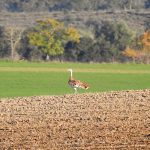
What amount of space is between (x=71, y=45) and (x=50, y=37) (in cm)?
432

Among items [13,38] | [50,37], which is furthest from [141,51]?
[13,38]

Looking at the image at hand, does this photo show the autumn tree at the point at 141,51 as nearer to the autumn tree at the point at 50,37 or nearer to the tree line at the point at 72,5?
the autumn tree at the point at 50,37

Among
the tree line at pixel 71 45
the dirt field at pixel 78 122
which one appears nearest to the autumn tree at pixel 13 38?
the tree line at pixel 71 45

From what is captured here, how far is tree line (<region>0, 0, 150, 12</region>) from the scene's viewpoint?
14050 centimetres

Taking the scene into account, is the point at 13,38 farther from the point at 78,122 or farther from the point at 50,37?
the point at 78,122

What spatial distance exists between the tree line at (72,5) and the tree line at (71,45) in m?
49.8

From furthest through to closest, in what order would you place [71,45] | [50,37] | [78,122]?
[50,37]
[71,45]
[78,122]

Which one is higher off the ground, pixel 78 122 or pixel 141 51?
pixel 78 122

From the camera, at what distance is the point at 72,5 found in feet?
473

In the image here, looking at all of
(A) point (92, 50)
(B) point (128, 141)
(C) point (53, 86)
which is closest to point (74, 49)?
(A) point (92, 50)

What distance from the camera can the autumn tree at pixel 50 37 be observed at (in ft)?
270

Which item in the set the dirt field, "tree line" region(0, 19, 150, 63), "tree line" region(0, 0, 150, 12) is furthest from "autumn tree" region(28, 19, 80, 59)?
the dirt field

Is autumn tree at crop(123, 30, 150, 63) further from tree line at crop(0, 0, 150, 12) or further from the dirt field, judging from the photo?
the dirt field

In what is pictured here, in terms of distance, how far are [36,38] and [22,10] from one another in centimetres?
5597
